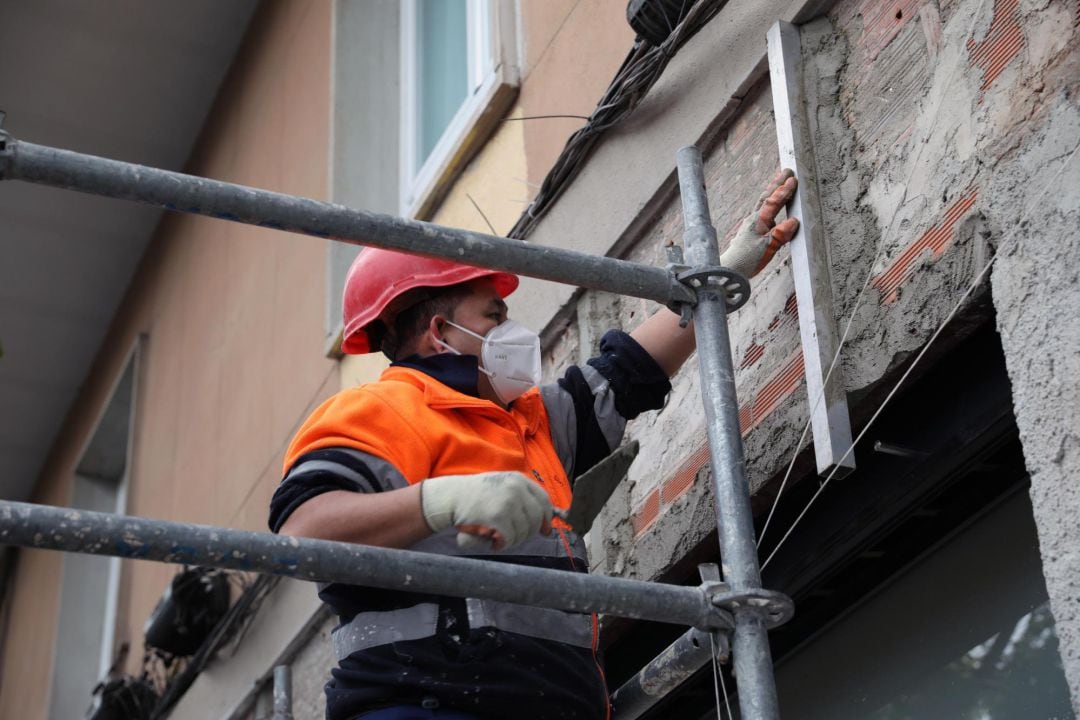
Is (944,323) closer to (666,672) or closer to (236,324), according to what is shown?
(666,672)

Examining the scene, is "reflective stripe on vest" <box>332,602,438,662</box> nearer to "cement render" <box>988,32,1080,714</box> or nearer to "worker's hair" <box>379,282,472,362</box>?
"worker's hair" <box>379,282,472,362</box>

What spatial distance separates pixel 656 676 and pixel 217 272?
6441 millimetres

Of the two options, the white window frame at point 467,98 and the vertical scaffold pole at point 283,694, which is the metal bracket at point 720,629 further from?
the white window frame at point 467,98

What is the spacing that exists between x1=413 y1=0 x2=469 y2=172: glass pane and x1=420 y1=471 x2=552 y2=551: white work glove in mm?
4163

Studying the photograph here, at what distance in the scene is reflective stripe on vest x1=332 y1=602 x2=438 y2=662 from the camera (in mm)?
3033

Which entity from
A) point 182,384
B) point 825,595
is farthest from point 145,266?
point 825,595

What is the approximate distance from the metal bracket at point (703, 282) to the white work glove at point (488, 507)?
0.59 m

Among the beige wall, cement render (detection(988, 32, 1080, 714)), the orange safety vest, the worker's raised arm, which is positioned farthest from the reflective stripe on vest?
the beige wall

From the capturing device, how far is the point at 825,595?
12.0 ft

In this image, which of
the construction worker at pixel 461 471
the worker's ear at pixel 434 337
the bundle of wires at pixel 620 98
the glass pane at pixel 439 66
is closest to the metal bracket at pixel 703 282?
the construction worker at pixel 461 471

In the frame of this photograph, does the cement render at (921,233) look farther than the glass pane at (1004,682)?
No

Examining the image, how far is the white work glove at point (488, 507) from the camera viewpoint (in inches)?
104

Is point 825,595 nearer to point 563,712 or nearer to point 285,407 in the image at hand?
point 563,712

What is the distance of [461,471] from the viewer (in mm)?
3203
